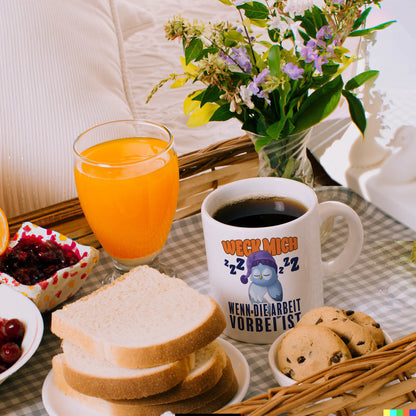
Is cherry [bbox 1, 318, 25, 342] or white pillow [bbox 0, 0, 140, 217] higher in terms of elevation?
white pillow [bbox 0, 0, 140, 217]

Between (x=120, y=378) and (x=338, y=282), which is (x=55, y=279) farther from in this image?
(x=338, y=282)

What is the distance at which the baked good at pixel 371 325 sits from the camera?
70 cm

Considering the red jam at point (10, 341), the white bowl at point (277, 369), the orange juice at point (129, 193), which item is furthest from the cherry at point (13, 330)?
the white bowl at point (277, 369)

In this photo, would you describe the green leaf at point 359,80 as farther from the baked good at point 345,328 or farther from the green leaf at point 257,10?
the baked good at point 345,328

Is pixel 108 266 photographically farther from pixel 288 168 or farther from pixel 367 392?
pixel 367 392

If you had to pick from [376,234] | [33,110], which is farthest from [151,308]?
[33,110]

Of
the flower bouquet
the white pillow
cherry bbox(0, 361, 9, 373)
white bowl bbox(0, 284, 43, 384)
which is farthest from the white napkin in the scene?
cherry bbox(0, 361, 9, 373)

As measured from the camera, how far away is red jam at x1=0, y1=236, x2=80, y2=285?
0.86 metres

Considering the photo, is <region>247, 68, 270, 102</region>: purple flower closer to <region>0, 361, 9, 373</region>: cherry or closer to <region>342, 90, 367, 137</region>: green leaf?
<region>342, 90, 367, 137</region>: green leaf

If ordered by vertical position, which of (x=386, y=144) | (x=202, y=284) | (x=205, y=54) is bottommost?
(x=202, y=284)

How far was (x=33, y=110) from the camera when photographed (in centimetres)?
128

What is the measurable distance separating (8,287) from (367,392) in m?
0.48

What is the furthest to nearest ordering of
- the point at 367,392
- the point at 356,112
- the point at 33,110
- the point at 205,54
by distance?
the point at 33,110, the point at 356,112, the point at 205,54, the point at 367,392

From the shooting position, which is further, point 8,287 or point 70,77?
point 70,77
